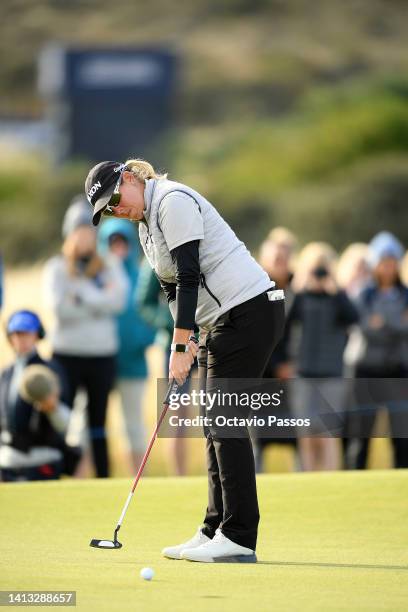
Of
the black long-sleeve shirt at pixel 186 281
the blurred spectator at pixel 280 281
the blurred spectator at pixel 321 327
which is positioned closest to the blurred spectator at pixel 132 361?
the blurred spectator at pixel 280 281

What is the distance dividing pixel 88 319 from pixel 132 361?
842 mm

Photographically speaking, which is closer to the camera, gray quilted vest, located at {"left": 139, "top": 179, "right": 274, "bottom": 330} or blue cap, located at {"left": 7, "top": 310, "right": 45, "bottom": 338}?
gray quilted vest, located at {"left": 139, "top": 179, "right": 274, "bottom": 330}

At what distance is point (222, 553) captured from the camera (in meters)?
Answer: 5.88

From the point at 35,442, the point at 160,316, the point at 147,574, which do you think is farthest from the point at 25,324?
the point at 147,574

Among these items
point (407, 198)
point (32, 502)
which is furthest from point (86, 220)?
point (407, 198)

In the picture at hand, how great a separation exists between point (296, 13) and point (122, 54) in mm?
21038

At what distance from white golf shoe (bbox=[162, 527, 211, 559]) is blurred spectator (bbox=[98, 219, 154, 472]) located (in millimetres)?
4289

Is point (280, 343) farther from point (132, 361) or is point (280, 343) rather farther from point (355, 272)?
point (355, 272)

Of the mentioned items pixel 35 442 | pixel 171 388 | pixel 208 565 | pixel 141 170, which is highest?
pixel 141 170

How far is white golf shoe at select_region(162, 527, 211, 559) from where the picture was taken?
596cm

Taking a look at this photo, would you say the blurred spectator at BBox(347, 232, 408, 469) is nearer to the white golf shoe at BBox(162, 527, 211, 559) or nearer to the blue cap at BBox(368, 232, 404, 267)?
the blue cap at BBox(368, 232, 404, 267)

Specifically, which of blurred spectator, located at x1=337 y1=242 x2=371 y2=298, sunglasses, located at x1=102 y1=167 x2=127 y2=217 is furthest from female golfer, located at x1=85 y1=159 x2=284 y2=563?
blurred spectator, located at x1=337 y1=242 x2=371 y2=298

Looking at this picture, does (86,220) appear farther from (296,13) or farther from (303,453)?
(296,13)

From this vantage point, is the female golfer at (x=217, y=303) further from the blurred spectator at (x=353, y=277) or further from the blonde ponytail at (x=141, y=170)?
the blurred spectator at (x=353, y=277)
